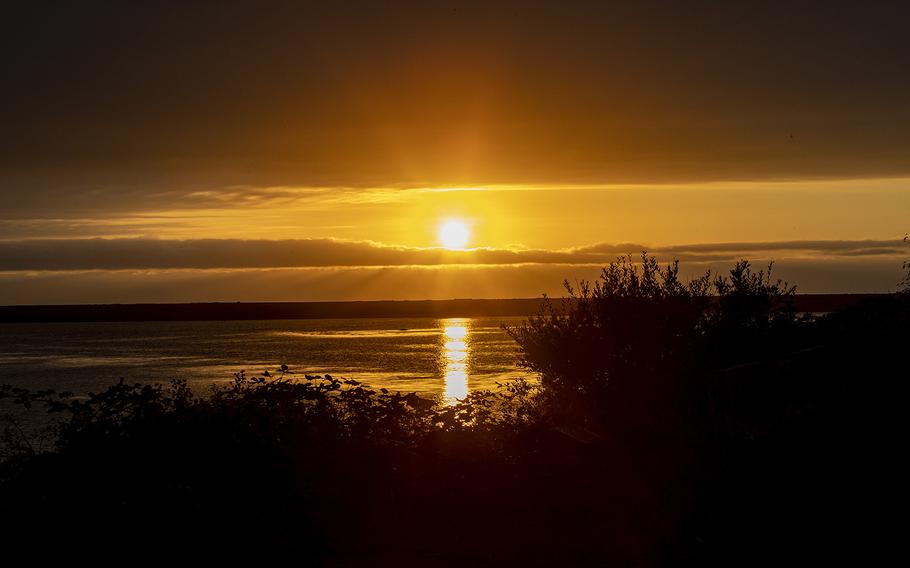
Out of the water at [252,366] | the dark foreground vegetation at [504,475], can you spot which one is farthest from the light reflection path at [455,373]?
the dark foreground vegetation at [504,475]

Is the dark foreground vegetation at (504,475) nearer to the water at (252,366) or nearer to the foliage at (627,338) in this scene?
the foliage at (627,338)

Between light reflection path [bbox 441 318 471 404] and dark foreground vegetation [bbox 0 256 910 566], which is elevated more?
dark foreground vegetation [bbox 0 256 910 566]

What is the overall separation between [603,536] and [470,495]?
93.9 inches

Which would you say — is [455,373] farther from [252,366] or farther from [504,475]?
[504,475]

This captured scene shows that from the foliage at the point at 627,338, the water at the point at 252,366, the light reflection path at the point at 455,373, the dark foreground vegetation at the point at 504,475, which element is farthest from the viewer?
the water at the point at 252,366

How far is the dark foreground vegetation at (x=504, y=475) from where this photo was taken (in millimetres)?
11680

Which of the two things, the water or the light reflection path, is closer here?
the light reflection path

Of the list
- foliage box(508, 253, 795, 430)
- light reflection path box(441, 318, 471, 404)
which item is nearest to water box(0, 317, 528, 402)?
light reflection path box(441, 318, 471, 404)

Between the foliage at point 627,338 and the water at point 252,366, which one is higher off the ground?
the foliage at point 627,338

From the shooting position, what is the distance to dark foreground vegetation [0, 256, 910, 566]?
460 inches

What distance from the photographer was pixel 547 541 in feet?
39.9

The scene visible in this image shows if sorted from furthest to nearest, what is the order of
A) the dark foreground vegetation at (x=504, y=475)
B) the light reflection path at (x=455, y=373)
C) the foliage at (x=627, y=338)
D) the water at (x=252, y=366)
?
1. the water at (x=252, y=366)
2. the light reflection path at (x=455, y=373)
3. the foliage at (x=627, y=338)
4. the dark foreground vegetation at (x=504, y=475)

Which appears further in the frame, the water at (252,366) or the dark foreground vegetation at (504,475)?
the water at (252,366)

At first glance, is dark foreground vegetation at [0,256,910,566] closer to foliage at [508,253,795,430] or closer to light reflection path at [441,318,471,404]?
foliage at [508,253,795,430]
